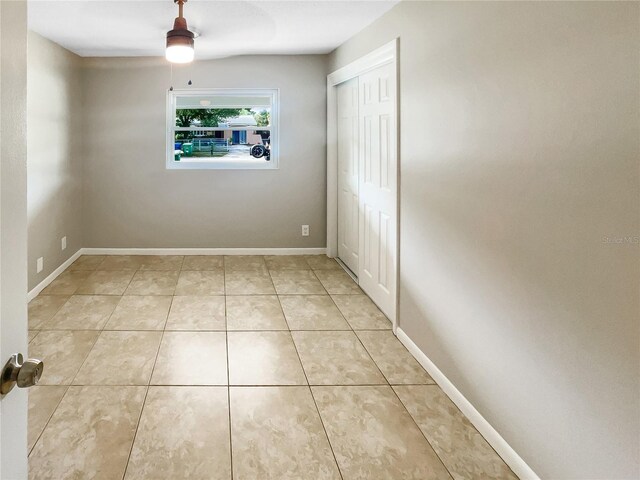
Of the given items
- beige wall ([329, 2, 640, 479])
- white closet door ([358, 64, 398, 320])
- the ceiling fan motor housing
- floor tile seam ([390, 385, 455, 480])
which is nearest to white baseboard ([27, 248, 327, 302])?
white closet door ([358, 64, 398, 320])

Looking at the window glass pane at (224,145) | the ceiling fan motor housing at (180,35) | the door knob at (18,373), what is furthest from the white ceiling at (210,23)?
the door knob at (18,373)

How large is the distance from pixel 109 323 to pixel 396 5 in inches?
114

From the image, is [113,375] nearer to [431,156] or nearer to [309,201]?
[431,156]

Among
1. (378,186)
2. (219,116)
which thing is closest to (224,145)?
(219,116)

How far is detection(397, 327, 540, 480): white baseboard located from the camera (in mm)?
1869

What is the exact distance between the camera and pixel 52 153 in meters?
4.57

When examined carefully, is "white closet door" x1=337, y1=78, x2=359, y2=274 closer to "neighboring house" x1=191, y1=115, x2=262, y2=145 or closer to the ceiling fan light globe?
"neighboring house" x1=191, y1=115, x2=262, y2=145

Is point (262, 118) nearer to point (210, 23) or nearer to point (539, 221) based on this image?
point (210, 23)

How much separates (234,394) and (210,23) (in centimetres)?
288

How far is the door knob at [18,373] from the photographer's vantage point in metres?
0.81

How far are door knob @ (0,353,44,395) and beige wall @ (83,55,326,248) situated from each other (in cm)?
478

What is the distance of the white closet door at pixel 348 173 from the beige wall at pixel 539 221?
1840 mm

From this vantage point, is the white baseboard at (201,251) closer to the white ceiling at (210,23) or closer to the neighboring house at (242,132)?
the neighboring house at (242,132)

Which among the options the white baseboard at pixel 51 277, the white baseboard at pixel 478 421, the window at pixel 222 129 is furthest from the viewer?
the window at pixel 222 129
